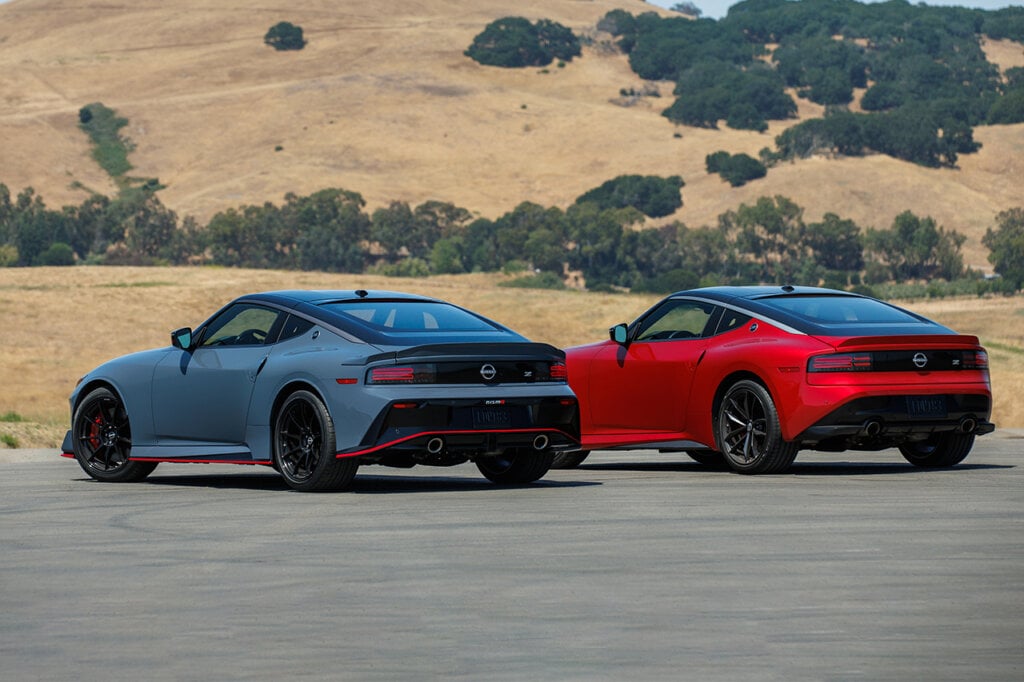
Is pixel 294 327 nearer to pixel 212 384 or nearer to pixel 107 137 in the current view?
pixel 212 384

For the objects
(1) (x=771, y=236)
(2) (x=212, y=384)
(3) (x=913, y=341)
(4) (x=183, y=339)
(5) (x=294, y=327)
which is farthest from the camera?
(1) (x=771, y=236)

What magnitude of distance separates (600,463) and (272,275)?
54.5 m

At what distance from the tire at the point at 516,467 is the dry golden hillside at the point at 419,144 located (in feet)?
400

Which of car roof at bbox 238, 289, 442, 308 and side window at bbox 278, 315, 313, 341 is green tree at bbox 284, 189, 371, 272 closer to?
car roof at bbox 238, 289, 442, 308

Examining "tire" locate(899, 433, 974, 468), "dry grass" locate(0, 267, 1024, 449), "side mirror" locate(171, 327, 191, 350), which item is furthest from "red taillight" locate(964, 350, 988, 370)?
"dry grass" locate(0, 267, 1024, 449)

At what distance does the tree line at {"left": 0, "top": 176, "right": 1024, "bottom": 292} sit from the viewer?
123 metres

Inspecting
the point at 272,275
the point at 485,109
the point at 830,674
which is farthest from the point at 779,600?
the point at 485,109

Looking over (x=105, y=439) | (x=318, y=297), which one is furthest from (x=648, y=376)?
(x=105, y=439)

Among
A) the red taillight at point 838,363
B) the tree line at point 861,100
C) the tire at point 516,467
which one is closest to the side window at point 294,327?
the tire at point 516,467

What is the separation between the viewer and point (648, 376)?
16438 mm

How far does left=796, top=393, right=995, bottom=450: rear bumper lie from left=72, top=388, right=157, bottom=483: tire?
5.27 metres

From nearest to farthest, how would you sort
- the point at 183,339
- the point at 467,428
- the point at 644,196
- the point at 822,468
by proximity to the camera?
the point at 467,428 < the point at 183,339 < the point at 822,468 < the point at 644,196

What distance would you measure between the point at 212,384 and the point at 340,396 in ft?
5.05

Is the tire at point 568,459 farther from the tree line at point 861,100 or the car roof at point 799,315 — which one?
the tree line at point 861,100
